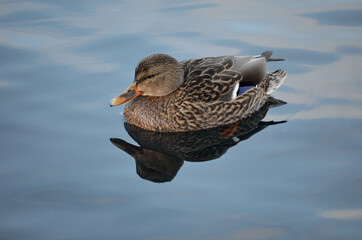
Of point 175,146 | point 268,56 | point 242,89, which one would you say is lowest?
point 175,146

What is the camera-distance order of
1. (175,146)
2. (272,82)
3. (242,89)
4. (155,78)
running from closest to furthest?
(175,146)
(155,78)
(242,89)
(272,82)

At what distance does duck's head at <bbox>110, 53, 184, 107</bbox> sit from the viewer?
777 centimetres

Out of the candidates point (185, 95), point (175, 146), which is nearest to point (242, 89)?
point (185, 95)

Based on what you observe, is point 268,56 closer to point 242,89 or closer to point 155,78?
point 242,89

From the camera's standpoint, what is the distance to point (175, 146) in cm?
730

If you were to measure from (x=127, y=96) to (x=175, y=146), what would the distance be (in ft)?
3.54

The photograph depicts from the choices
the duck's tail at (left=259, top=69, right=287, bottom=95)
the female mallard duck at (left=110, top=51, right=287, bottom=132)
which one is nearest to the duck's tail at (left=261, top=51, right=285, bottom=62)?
the duck's tail at (left=259, top=69, right=287, bottom=95)

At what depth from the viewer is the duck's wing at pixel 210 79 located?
7852mm

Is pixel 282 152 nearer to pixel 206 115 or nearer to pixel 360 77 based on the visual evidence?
pixel 206 115

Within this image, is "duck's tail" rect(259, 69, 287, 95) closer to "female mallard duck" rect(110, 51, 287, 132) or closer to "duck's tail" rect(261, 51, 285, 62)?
"duck's tail" rect(261, 51, 285, 62)

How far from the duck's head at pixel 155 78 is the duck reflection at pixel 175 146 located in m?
0.45

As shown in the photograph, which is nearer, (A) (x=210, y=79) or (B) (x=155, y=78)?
(B) (x=155, y=78)

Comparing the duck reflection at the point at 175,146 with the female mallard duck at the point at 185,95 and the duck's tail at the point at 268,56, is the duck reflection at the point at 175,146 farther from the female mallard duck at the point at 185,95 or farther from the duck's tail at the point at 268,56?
the duck's tail at the point at 268,56

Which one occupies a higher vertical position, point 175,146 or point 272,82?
point 272,82
